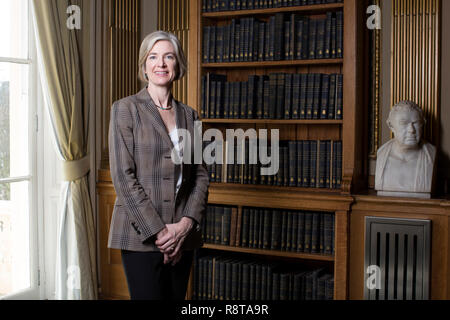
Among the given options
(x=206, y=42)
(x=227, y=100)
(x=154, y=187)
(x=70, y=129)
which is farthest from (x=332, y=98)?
(x=70, y=129)

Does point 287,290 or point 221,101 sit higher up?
point 221,101

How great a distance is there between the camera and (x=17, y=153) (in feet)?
12.0

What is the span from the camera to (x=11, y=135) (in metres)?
3.61

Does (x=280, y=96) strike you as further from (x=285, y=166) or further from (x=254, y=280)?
(x=254, y=280)

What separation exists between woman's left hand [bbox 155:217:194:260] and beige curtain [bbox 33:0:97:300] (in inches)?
63.3

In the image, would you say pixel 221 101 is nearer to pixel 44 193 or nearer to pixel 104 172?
pixel 104 172

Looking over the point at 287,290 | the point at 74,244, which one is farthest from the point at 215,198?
the point at 74,244

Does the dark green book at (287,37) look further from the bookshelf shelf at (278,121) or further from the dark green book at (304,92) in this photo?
the bookshelf shelf at (278,121)

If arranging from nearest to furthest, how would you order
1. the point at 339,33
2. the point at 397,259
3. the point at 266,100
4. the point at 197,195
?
the point at 197,195 → the point at 397,259 → the point at 339,33 → the point at 266,100

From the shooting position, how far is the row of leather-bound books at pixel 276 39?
352 cm

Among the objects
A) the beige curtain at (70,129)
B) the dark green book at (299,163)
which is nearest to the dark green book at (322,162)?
the dark green book at (299,163)

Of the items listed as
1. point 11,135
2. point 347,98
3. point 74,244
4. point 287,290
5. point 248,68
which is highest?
point 248,68

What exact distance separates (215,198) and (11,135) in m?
1.38

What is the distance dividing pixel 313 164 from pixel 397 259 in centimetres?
77
